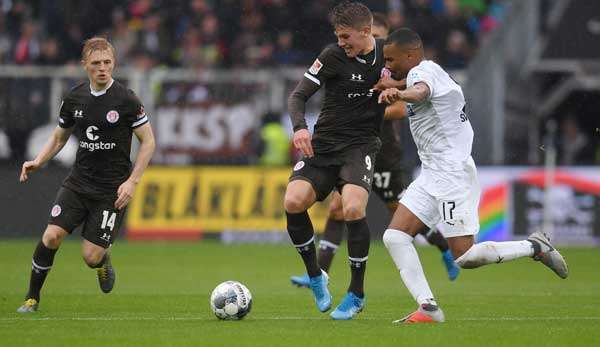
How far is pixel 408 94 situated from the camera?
8984mm

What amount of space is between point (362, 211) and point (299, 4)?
47.7ft

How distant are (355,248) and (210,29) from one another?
14212mm

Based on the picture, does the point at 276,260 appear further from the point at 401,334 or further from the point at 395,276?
the point at 401,334

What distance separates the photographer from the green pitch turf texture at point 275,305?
8453 mm

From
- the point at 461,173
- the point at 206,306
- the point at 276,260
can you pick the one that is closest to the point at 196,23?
the point at 276,260

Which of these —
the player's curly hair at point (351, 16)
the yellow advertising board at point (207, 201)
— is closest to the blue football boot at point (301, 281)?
the player's curly hair at point (351, 16)

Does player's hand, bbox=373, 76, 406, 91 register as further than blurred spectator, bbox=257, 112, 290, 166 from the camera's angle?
No

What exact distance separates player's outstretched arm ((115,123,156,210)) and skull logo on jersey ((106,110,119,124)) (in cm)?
21

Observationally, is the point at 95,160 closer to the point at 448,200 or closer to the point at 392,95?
the point at 392,95

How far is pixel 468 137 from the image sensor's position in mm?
9539

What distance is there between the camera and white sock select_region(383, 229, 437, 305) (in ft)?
30.4

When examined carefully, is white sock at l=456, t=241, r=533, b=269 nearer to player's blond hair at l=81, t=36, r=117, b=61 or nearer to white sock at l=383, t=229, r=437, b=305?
Answer: white sock at l=383, t=229, r=437, b=305

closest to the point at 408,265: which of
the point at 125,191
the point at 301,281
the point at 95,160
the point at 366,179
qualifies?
the point at 366,179

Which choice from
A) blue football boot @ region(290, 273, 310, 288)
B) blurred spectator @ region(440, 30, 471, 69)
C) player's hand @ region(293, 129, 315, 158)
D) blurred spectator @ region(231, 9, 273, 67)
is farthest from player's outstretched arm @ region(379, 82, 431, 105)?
blurred spectator @ region(231, 9, 273, 67)
